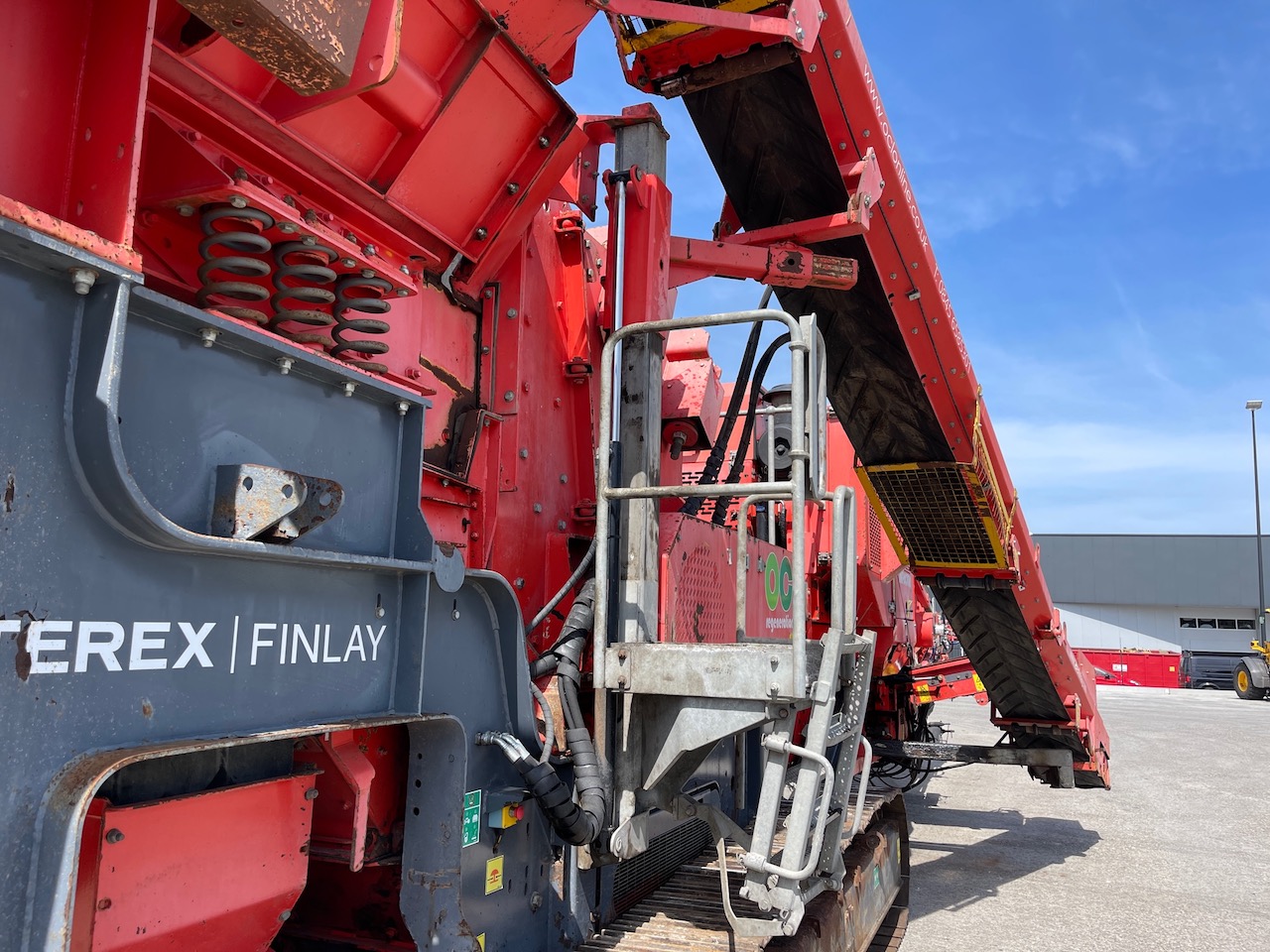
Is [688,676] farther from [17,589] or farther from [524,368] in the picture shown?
[17,589]

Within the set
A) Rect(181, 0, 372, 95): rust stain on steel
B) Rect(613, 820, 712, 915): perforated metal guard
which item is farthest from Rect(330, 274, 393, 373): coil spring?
Rect(613, 820, 712, 915): perforated metal guard

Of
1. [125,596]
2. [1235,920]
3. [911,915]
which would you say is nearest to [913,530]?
[911,915]

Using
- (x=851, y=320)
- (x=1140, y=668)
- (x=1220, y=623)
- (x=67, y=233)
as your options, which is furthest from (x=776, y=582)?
(x=1220, y=623)

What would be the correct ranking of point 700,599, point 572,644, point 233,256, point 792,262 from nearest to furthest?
point 233,256
point 572,644
point 700,599
point 792,262

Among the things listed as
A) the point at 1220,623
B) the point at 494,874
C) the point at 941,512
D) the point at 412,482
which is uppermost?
the point at 941,512

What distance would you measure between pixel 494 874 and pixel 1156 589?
49.6 m

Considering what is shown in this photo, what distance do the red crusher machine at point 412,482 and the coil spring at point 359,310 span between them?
15 mm

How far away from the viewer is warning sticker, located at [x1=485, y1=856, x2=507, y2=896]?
9.27ft

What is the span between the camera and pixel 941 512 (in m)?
6.97

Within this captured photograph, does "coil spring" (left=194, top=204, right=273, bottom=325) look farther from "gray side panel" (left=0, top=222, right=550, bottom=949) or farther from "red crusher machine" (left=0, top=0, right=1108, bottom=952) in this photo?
"gray side panel" (left=0, top=222, right=550, bottom=949)

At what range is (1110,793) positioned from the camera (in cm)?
1141

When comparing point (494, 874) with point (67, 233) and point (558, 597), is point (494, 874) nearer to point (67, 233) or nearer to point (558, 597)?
point (558, 597)

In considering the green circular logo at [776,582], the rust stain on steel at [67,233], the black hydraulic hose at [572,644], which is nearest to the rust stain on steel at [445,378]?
the black hydraulic hose at [572,644]

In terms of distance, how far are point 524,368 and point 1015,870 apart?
6.56 meters
